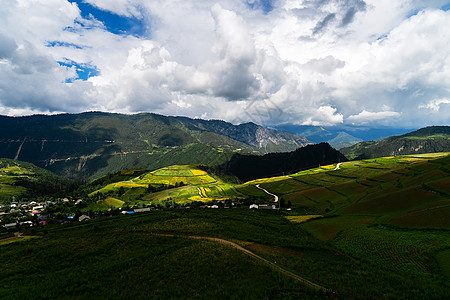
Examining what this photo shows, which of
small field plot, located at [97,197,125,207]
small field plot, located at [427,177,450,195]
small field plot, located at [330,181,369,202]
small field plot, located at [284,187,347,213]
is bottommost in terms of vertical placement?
small field plot, located at [97,197,125,207]

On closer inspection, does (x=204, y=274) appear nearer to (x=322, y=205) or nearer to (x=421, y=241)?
(x=421, y=241)

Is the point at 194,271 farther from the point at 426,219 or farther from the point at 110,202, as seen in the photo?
the point at 110,202

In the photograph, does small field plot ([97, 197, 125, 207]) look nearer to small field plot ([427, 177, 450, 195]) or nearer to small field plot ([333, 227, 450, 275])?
small field plot ([333, 227, 450, 275])

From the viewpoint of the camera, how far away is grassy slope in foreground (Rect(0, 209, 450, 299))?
1087 inches

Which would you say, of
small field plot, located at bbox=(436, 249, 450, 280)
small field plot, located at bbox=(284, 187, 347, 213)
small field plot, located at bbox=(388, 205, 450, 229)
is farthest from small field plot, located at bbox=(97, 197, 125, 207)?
small field plot, located at bbox=(436, 249, 450, 280)

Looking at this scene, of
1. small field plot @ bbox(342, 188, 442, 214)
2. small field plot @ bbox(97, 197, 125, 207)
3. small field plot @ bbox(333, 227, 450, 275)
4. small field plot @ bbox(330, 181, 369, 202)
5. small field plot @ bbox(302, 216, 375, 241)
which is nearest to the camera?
small field plot @ bbox(333, 227, 450, 275)

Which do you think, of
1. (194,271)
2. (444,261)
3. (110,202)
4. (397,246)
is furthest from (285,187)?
(194,271)

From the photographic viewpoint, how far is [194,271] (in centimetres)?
3406

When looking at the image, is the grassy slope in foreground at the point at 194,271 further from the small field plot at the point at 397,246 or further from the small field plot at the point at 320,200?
the small field plot at the point at 320,200

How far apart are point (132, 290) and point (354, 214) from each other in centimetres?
7791

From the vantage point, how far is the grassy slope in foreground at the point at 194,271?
2761cm

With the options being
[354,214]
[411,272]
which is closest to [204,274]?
[411,272]

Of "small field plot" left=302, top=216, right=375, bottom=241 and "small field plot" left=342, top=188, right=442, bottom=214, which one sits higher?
"small field plot" left=342, top=188, right=442, bottom=214

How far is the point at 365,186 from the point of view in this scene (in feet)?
393
